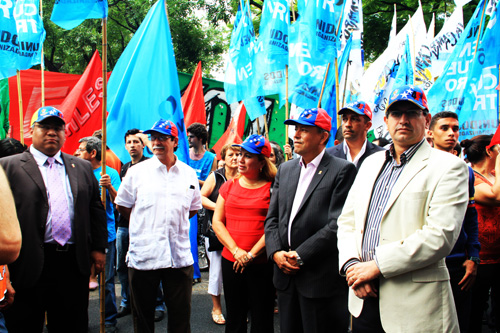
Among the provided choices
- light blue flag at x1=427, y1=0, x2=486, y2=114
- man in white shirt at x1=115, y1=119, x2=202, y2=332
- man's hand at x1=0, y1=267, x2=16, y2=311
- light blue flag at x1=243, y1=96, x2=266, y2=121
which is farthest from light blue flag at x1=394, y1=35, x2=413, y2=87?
man's hand at x1=0, y1=267, x2=16, y2=311

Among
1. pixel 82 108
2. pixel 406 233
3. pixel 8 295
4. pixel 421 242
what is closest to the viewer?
pixel 421 242

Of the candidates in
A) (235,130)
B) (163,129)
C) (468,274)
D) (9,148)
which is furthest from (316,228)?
(235,130)

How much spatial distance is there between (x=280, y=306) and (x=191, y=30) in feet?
50.0

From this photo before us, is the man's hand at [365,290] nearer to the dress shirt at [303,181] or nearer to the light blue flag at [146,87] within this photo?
the dress shirt at [303,181]

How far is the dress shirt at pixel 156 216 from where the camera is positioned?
346 centimetres

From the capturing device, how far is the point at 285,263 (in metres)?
3.02

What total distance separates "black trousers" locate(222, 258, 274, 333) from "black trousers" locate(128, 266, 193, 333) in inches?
14.2

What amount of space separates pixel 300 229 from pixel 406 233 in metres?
0.93

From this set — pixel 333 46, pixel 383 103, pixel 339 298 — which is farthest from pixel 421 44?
pixel 339 298

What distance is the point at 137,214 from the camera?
3.54m

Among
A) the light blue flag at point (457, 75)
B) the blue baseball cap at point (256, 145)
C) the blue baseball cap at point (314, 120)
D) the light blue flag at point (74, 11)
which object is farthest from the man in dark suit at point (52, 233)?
the light blue flag at point (457, 75)

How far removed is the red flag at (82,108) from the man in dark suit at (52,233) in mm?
3535

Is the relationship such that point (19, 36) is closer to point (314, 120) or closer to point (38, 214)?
point (38, 214)

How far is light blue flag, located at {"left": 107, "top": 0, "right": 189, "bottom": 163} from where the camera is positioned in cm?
410
